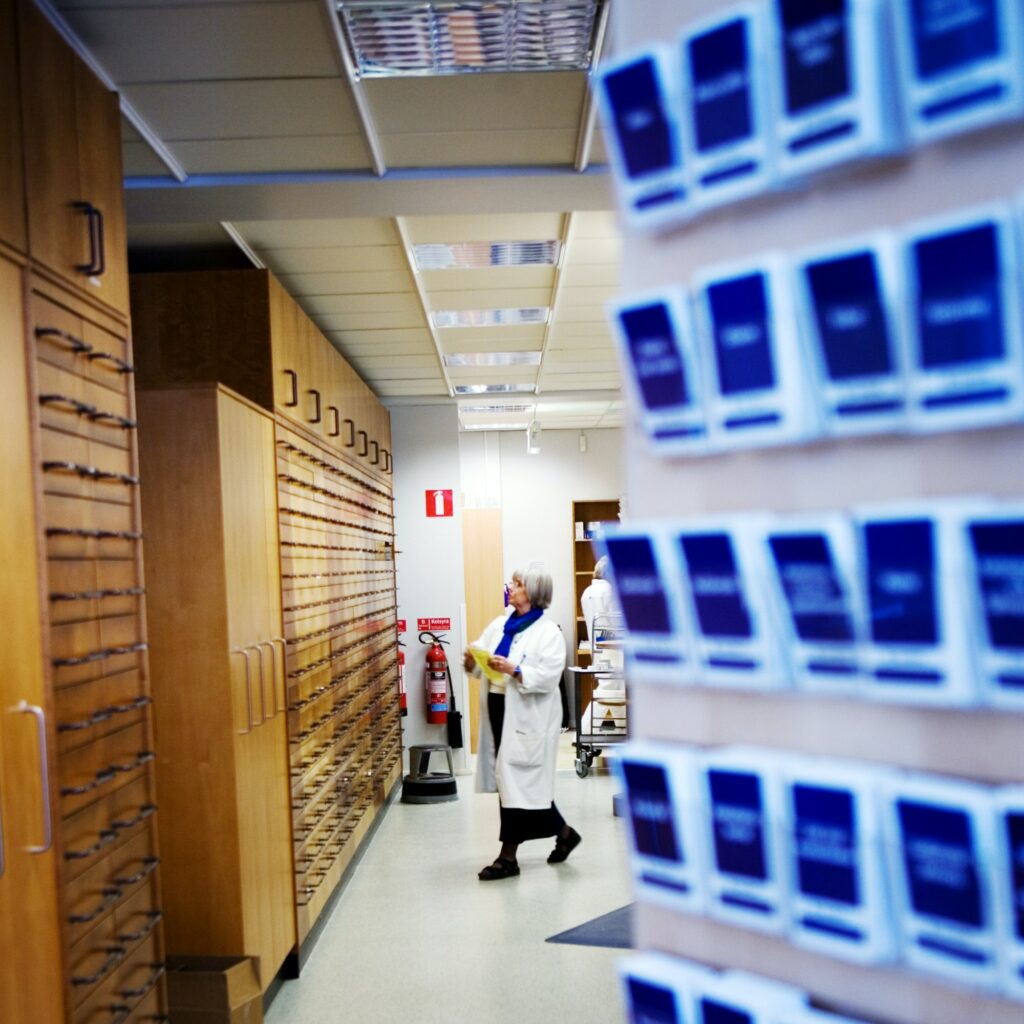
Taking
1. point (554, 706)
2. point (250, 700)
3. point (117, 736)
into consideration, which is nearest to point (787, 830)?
point (117, 736)

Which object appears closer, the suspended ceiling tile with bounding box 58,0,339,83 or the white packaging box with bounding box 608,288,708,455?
the white packaging box with bounding box 608,288,708,455

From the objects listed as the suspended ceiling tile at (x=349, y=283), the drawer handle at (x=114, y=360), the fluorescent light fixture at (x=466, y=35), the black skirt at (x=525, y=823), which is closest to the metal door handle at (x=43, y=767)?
the drawer handle at (x=114, y=360)

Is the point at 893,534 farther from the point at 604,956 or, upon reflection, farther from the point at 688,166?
the point at 604,956

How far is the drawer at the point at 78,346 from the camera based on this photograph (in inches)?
91.7

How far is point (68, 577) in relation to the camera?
2.42 metres

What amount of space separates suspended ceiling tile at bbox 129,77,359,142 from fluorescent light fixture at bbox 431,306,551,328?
256 centimetres

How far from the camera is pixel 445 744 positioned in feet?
28.9

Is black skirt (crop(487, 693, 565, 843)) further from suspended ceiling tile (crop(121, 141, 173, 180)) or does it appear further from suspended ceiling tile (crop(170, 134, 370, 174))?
suspended ceiling tile (crop(121, 141, 173, 180))

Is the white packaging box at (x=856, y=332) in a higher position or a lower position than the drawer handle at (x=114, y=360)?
lower

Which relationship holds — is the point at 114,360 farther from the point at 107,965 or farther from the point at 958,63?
the point at 958,63

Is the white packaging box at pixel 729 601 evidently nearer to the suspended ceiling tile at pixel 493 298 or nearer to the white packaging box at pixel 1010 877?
the white packaging box at pixel 1010 877

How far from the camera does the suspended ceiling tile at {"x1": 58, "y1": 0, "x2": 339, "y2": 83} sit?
258 cm

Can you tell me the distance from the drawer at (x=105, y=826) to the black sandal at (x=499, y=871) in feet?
10.1

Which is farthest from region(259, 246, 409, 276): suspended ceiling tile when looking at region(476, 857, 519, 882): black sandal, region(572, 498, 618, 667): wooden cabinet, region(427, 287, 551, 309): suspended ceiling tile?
region(572, 498, 618, 667): wooden cabinet
